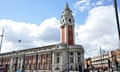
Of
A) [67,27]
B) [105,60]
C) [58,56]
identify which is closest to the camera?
Result: [58,56]

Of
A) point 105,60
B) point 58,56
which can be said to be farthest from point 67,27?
point 105,60

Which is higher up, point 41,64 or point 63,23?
point 63,23

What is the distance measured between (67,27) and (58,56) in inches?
617

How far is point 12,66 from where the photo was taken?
4375 inches

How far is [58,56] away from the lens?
90062 mm

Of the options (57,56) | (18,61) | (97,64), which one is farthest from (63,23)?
(97,64)

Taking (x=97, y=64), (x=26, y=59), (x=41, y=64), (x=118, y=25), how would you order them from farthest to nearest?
1. (x=97, y=64)
2. (x=26, y=59)
3. (x=41, y=64)
4. (x=118, y=25)

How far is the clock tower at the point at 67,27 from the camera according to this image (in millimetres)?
93500

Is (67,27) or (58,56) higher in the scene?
(67,27)

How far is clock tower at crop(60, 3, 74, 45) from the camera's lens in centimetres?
9350

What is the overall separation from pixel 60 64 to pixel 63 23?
21.7m

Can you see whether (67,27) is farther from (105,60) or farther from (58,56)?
(105,60)

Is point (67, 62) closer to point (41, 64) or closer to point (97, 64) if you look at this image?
point (41, 64)

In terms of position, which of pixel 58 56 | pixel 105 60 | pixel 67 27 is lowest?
pixel 105 60
